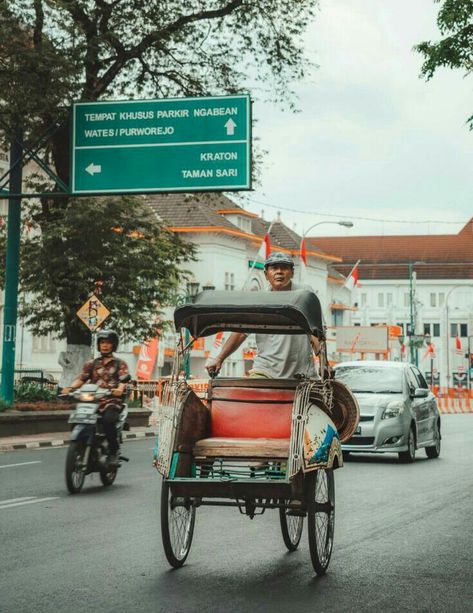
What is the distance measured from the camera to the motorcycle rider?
14.0 m

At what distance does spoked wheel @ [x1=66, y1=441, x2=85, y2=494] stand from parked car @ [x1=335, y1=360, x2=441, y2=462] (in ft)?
19.1

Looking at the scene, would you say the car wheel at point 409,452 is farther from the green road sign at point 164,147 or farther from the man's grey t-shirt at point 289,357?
the man's grey t-shirt at point 289,357

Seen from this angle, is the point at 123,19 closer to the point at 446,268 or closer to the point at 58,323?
the point at 58,323

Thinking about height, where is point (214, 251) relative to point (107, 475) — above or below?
above

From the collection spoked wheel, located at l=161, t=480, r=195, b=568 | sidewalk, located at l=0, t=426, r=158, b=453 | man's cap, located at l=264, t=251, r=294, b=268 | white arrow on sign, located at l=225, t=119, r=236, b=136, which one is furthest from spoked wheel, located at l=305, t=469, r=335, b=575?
white arrow on sign, located at l=225, t=119, r=236, b=136

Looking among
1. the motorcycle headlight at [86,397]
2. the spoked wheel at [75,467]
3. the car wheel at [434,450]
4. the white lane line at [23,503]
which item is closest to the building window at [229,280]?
the car wheel at [434,450]

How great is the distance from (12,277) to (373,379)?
9824mm

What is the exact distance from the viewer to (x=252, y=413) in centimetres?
874

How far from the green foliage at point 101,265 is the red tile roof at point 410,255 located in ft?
352

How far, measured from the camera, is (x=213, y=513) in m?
11.8

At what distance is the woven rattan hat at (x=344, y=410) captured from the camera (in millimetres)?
8852

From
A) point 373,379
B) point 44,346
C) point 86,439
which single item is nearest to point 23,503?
point 86,439

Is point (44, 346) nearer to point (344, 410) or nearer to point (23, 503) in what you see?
point (23, 503)

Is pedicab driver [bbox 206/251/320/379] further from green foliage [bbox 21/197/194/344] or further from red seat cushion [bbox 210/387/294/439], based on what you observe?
green foliage [bbox 21/197/194/344]
